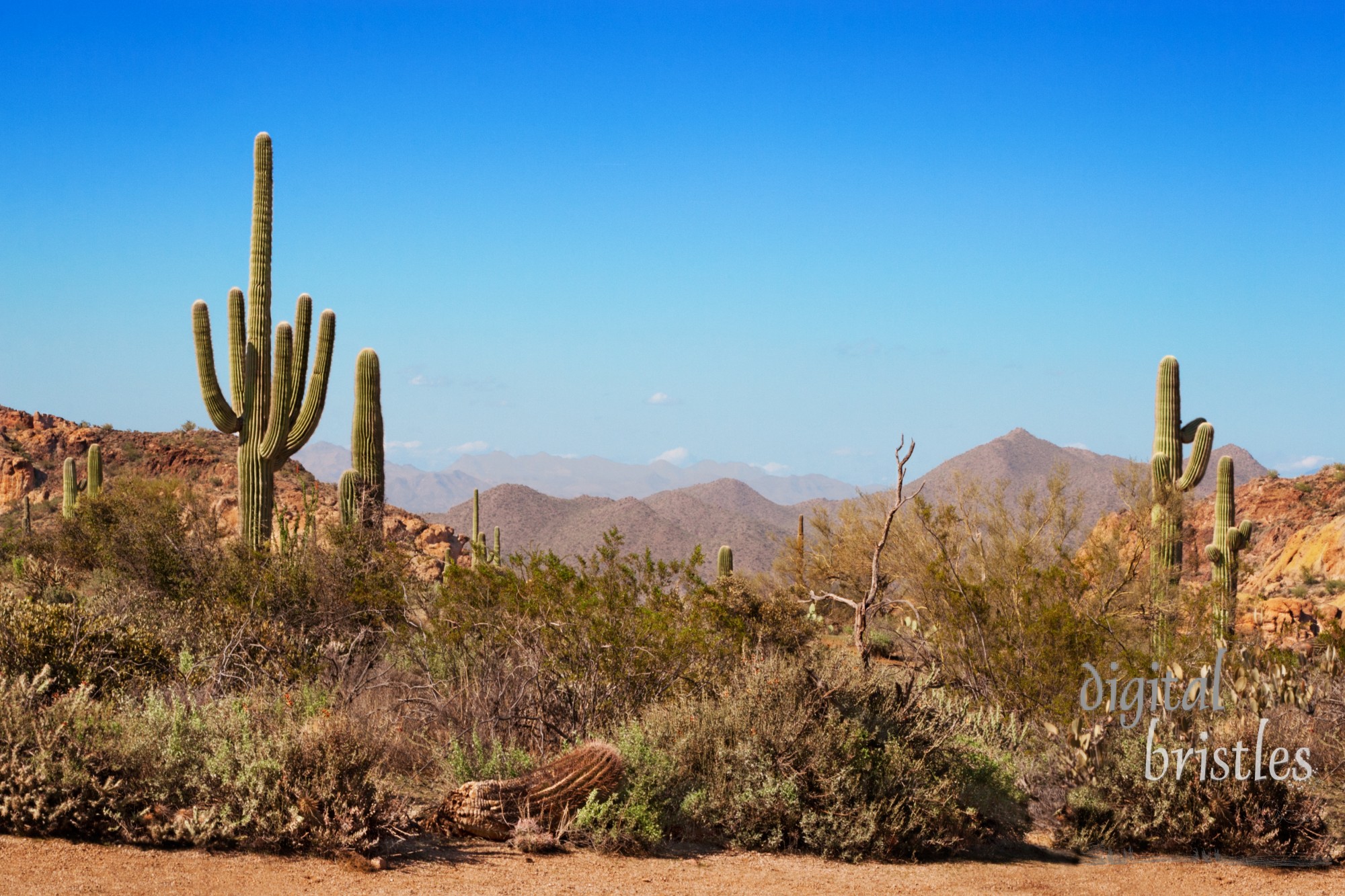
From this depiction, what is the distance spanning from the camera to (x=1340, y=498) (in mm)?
39625

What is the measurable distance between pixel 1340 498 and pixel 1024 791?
37.6m

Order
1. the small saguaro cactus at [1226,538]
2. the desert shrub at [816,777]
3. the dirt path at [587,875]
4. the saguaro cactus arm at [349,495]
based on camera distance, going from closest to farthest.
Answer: the dirt path at [587,875] → the desert shrub at [816,777] → the saguaro cactus arm at [349,495] → the small saguaro cactus at [1226,538]

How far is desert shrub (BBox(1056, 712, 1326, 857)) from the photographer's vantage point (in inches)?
306

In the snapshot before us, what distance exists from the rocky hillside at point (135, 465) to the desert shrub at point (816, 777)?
28.4 meters

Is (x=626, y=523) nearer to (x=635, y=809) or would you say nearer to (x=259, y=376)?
(x=259, y=376)

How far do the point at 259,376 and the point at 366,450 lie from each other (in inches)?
78.4

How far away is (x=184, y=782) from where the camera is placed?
707 centimetres

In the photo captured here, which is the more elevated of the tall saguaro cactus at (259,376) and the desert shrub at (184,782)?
the tall saguaro cactus at (259,376)

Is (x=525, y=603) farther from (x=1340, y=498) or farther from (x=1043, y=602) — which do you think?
(x=1340, y=498)

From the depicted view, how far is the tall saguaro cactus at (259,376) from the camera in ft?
56.9

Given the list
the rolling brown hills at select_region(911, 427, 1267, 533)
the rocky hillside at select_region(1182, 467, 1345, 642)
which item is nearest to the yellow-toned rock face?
the rocky hillside at select_region(1182, 467, 1345, 642)

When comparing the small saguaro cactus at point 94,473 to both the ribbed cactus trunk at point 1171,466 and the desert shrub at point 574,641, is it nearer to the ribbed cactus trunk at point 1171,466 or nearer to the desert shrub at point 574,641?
the desert shrub at point 574,641

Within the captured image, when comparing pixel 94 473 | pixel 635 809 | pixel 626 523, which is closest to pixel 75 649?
pixel 635 809

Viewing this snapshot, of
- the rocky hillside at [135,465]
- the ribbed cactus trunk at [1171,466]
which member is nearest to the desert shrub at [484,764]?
the ribbed cactus trunk at [1171,466]
